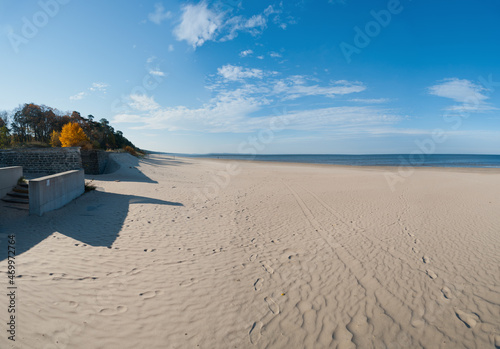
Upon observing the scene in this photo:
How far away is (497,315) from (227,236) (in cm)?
604

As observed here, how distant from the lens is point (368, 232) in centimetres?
795

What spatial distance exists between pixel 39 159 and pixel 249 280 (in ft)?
61.8

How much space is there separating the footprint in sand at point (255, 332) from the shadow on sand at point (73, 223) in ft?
14.7

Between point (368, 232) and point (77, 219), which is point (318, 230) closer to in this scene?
point (368, 232)

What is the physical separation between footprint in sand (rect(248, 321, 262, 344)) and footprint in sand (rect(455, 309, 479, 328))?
3.44m

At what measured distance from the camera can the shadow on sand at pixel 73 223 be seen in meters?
6.19

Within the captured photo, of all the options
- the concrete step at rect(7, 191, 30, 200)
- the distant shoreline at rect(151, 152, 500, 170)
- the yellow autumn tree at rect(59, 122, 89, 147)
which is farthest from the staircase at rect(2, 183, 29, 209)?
the distant shoreline at rect(151, 152, 500, 170)

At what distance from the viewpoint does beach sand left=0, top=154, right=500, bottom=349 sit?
343cm

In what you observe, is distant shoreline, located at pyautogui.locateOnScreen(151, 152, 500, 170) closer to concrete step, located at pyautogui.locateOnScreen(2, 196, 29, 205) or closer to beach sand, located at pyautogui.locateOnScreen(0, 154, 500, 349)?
beach sand, located at pyautogui.locateOnScreen(0, 154, 500, 349)

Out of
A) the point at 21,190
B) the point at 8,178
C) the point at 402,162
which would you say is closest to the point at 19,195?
the point at 21,190

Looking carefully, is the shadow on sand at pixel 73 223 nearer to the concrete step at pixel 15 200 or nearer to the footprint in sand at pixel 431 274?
the concrete step at pixel 15 200

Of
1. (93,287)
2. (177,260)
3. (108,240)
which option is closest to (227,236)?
(177,260)

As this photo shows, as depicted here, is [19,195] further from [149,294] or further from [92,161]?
[149,294]

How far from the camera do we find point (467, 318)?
3957 mm
